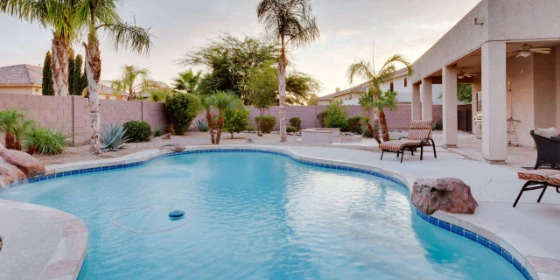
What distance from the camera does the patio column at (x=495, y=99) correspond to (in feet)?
25.2

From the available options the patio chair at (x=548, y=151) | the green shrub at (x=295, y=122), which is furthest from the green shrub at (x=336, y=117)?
the patio chair at (x=548, y=151)

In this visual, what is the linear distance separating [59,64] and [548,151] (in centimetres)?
1813

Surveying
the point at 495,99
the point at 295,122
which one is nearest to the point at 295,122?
the point at 295,122

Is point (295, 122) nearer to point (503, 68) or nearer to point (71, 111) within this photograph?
point (71, 111)

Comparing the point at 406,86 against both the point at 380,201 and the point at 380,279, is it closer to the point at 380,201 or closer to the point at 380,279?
the point at 380,201

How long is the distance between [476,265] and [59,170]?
28.7 ft

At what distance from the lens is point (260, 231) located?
14.8 feet

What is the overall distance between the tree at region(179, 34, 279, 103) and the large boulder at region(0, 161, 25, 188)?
71.3ft

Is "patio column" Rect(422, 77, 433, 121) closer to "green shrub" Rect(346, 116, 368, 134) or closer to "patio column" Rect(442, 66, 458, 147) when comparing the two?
"patio column" Rect(442, 66, 458, 147)

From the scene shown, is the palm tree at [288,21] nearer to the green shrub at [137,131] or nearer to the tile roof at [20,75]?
the green shrub at [137,131]

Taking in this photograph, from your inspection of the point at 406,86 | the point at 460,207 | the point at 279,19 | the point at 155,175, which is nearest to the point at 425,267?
the point at 460,207

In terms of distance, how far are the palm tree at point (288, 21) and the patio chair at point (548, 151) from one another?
9769 millimetres

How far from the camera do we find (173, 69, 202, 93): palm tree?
84.5ft

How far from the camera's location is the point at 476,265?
341cm
